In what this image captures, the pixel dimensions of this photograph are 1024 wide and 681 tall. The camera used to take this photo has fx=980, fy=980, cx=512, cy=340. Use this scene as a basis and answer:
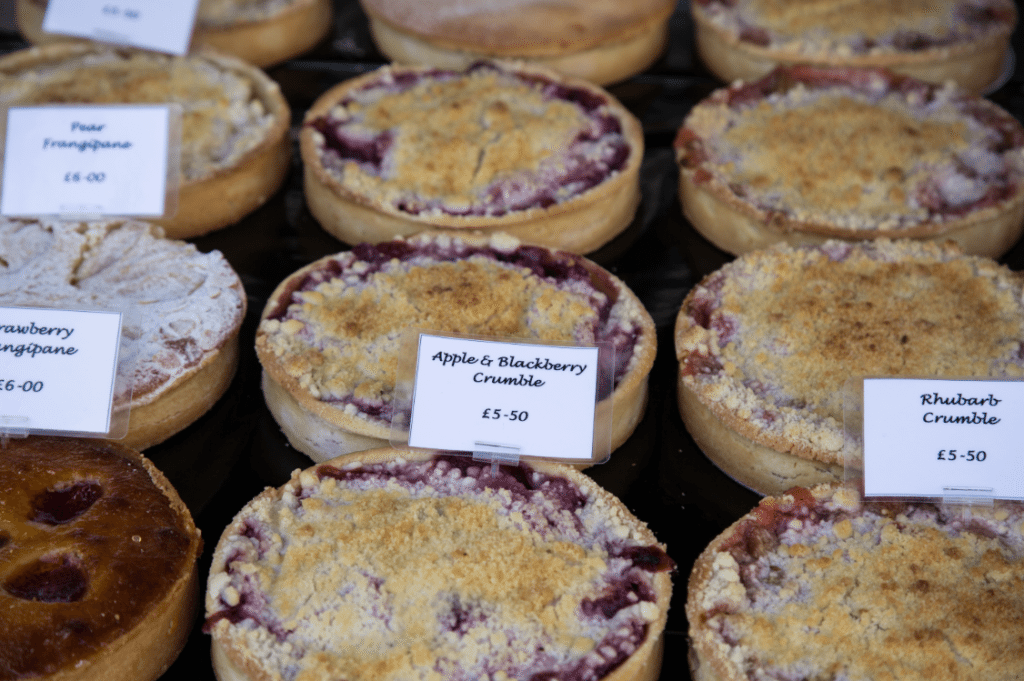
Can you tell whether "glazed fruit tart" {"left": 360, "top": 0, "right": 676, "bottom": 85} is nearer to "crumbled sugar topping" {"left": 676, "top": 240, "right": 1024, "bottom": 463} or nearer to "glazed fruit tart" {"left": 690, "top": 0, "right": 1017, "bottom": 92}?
"glazed fruit tart" {"left": 690, "top": 0, "right": 1017, "bottom": 92}

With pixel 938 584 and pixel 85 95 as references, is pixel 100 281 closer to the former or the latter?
pixel 85 95

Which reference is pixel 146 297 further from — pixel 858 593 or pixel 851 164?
pixel 851 164

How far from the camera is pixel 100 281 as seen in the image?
3.07 meters

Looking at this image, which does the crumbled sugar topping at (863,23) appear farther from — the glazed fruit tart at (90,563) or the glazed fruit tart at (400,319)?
the glazed fruit tart at (90,563)

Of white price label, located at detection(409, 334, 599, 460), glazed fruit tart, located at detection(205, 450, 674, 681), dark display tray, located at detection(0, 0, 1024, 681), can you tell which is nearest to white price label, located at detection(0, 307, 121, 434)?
dark display tray, located at detection(0, 0, 1024, 681)

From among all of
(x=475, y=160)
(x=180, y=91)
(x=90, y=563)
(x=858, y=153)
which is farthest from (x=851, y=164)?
(x=90, y=563)

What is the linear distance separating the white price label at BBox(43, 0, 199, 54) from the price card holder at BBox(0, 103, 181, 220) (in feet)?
2.10

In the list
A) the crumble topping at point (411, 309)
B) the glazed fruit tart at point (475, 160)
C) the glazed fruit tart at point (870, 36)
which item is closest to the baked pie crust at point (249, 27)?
the glazed fruit tart at point (475, 160)

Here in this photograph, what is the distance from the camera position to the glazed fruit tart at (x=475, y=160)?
3391mm

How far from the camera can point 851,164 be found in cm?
350

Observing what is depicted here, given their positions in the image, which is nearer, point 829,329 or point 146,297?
Answer: point 829,329

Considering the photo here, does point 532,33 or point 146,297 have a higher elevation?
point 532,33

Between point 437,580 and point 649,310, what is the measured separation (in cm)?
153

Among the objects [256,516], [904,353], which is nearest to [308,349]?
[256,516]
